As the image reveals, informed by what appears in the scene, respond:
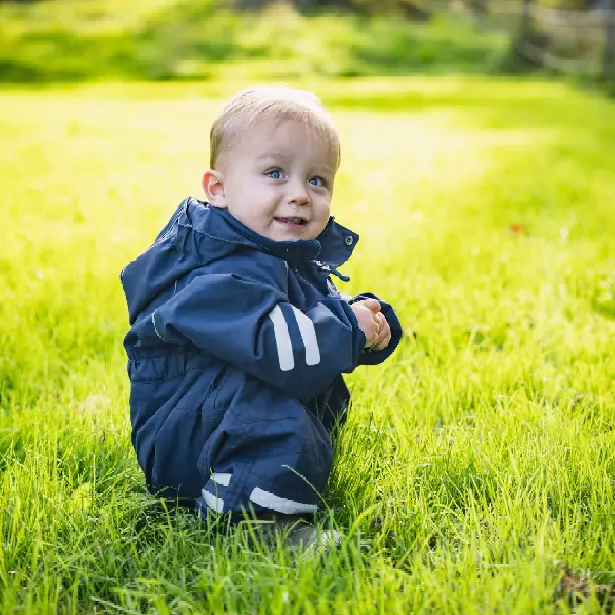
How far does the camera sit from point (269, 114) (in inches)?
85.4

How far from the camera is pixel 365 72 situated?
25797mm

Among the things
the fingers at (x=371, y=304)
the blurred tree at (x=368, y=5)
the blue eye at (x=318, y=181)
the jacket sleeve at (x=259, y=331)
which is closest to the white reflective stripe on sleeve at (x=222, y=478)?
the jacket sleeve at (x=259, y=331)

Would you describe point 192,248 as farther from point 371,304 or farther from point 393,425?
point 393,425

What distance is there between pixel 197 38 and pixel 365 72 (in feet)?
21.3

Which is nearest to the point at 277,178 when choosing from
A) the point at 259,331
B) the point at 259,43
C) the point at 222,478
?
the point at 259,331

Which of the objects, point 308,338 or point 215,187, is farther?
point 215,187

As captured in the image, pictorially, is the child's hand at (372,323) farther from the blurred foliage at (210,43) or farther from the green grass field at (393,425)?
the blurred foliage at (210,43)

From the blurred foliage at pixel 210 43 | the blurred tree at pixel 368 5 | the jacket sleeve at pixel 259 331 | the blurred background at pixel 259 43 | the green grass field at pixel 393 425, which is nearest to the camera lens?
the green grass field at pixel 393 425

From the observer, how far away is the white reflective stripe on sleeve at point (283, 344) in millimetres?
1975

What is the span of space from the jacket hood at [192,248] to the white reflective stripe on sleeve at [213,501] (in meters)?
0.53

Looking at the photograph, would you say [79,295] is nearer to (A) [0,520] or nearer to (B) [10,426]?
(B) [10,426]

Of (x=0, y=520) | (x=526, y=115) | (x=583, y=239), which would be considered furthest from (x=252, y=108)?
(x=526, y=115)

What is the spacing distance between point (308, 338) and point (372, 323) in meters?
0.32

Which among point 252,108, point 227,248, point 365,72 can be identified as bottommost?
point 365,72
